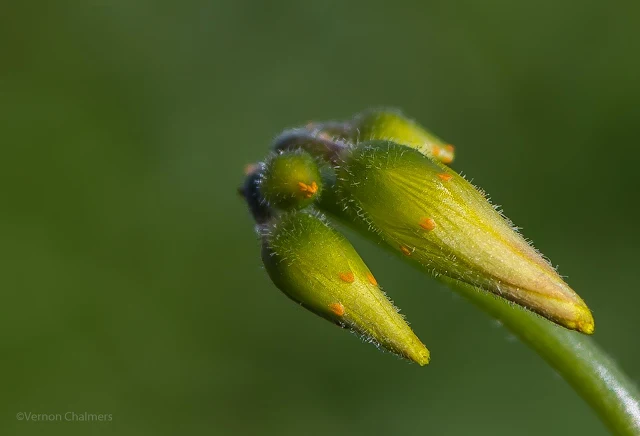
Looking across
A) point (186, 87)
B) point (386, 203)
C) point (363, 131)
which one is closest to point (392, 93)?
point (186, 87)

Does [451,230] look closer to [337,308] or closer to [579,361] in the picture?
[337,308]

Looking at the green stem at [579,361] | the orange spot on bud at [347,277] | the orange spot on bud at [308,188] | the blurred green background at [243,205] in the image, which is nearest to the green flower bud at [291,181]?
the orange spot on bud at [308,188]

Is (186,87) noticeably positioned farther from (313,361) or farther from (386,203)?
(386,203)

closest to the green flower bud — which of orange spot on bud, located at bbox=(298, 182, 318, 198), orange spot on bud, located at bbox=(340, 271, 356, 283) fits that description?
orange spot on bud, located at bbox=(298, 182, 318, 198)

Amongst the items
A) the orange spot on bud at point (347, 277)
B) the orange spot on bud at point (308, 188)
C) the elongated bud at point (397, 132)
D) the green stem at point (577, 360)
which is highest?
the elongated bud at point (397, 132)

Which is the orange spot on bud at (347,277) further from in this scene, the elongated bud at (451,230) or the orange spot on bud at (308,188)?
the orange spot on bud at (308,188)

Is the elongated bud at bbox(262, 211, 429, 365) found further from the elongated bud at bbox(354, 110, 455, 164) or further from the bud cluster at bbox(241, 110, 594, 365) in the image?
the elongated bud at bbox(354, 110, 455, 164)

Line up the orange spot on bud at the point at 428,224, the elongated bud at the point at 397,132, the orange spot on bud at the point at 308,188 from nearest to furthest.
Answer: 1. the orange spot on bud at the point at 428,224
2. the orange spot on bud at the point at 308,188
3. the elongated bud at the point at 397,132
